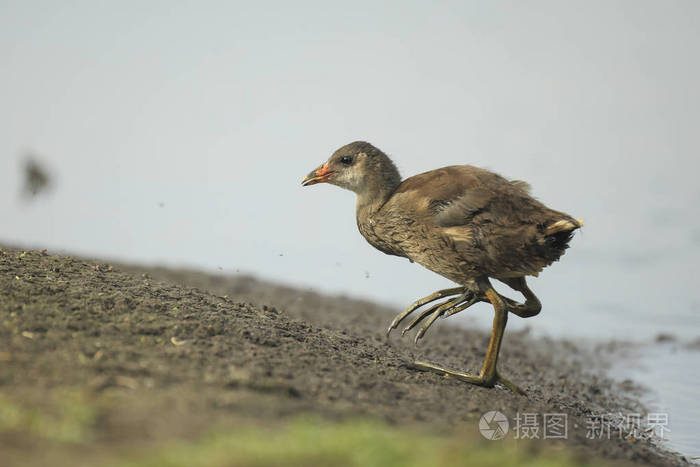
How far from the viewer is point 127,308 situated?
5.87 meters

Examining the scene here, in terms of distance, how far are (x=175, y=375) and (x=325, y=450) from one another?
4.78 ft

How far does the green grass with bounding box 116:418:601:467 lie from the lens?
3.27 meters

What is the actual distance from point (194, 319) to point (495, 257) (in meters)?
2.71

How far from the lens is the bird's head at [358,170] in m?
6.84

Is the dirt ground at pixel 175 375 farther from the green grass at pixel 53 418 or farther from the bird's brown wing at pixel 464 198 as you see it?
the bird's brown wing at pixel 464 198

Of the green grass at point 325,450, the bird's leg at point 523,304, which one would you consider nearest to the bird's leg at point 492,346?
the bird's leg at point 523,304

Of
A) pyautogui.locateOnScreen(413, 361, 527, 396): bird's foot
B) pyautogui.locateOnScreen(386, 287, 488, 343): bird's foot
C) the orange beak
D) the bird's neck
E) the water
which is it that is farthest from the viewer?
the water

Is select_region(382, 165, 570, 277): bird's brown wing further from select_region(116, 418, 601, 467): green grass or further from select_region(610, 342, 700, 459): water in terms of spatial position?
select_region(610, 342, 700, 459): water

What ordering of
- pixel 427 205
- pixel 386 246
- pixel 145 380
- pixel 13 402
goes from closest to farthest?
1. pixel 13 402
2. pixel 145 380
3. pixel 427 205
4. pixel 386 246

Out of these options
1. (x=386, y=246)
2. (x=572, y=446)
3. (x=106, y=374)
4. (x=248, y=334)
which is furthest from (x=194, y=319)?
(x=572, y=446)

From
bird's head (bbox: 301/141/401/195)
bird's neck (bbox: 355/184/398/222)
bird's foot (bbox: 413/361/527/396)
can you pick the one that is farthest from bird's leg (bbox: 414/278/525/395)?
bird's head (bbox: 301/141/401/195)

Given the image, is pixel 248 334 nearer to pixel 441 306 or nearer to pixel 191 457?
pixel 441 306

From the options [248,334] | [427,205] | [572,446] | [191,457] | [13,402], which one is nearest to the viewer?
[191,457]

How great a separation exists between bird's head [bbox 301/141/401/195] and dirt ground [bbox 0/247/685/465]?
152cm
